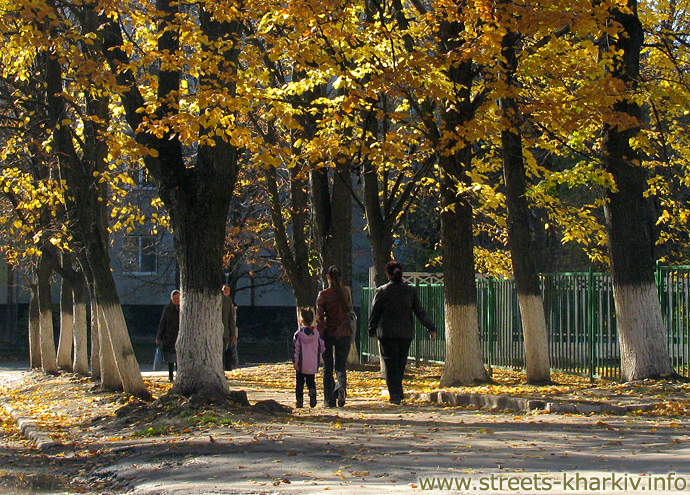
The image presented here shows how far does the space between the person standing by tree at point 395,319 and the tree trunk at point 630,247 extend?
3.07 meters

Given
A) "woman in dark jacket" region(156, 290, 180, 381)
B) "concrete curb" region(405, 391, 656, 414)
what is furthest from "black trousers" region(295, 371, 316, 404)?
"woman in dark jacket" region(156, 290, 180, 381)

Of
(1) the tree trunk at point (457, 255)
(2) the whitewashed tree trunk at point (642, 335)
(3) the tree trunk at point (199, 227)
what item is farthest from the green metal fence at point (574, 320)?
(3) the tree trunk at point (199, 227)

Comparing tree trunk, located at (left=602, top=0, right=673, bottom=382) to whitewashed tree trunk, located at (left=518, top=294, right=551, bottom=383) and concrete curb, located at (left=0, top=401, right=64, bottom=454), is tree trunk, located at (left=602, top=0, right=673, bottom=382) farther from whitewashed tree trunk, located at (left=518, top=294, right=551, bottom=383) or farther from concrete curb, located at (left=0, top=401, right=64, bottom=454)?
concrete curb, located at (left=0, top=401, right=64, bottom=454)

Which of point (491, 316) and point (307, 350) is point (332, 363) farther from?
point (491, 316)

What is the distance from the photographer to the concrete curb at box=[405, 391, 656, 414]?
10648 mm

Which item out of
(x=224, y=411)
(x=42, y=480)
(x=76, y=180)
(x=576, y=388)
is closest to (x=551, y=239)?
(x=576, y=388)

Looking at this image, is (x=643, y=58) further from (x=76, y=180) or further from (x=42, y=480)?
(x=42, y=480)

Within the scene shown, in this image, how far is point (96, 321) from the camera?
53.9ft

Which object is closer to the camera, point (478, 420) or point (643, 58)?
point (478, 420)

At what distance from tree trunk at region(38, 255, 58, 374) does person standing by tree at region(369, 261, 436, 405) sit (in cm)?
1094

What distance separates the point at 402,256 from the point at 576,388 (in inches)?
909

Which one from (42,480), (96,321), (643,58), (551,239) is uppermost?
(643,58)

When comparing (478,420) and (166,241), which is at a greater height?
(166,241)

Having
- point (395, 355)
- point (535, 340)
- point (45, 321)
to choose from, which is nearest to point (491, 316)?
point (535, 340)
